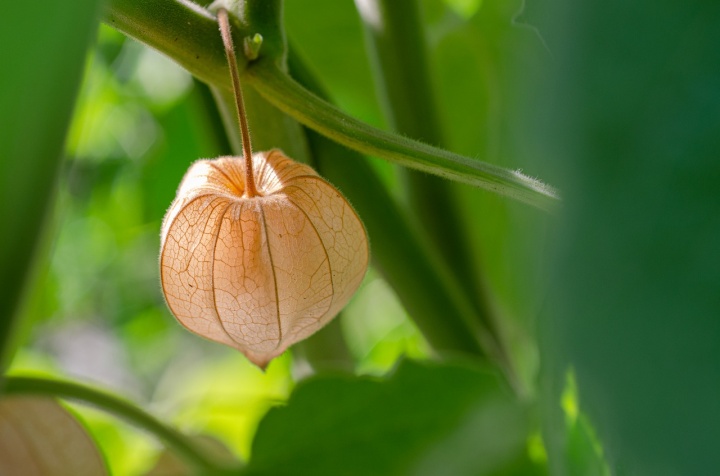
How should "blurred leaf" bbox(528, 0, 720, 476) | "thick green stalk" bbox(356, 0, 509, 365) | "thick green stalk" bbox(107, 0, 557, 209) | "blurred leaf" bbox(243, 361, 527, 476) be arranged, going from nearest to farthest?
"blurred leaf" bbox(528, 0, 720, 476)
"thick green stalk" bbox(107, 0, 557, 209)
"blurred leaf" bbox(243, 361, 527, 476)
"thick green stalk" bbox(356, 0, 509, 365)

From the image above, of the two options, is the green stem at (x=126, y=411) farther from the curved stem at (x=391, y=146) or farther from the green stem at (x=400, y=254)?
the curved stem at (x=391, y=146)

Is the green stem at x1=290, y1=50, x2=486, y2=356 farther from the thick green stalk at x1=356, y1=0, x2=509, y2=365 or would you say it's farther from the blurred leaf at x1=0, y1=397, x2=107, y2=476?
the blurred leaf at x1=0, y1=397, x2=107, y2=476

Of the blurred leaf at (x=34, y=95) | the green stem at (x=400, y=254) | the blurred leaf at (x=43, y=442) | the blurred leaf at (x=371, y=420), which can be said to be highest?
the blurred leaf at (x=34, y=95)

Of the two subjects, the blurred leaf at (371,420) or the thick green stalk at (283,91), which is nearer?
the thick green stalk at (283,91)

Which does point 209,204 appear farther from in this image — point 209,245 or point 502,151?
point 502,151

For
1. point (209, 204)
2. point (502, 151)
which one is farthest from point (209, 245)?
point (502, 151)

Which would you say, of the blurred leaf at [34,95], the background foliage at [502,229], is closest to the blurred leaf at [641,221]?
the background foliage at [502,229]

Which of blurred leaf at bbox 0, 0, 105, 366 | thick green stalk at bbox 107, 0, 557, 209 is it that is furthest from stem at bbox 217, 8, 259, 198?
blurred leaf at bbox 0, 0, 105, 366

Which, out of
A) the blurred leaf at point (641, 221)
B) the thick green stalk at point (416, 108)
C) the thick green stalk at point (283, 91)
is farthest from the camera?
A: the thick green stalk at point (416, 108)
